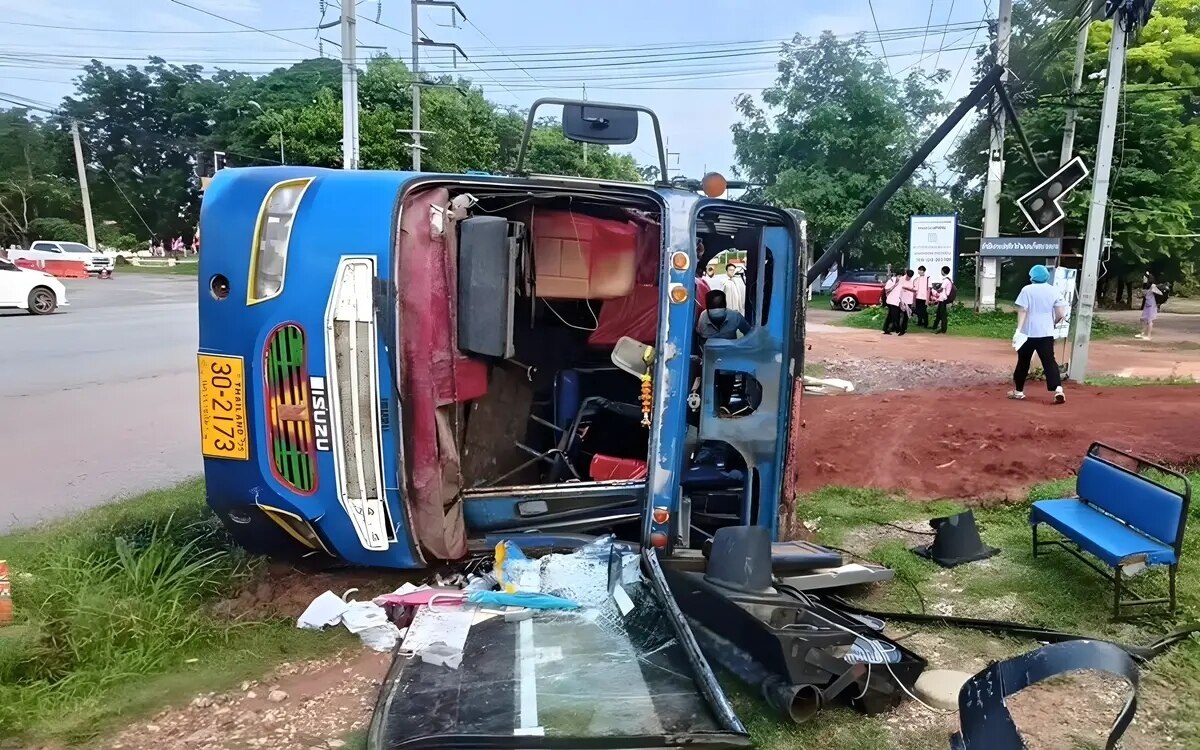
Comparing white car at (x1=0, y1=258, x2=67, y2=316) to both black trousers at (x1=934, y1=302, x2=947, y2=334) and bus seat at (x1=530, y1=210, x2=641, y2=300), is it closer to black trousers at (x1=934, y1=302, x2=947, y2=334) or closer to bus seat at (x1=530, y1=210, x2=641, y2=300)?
bus seat at (x1=530, y1=210, x2=641, y2=300)

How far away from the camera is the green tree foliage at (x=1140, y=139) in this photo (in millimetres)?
22797

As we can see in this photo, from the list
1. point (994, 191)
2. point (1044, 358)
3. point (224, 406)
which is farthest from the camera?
point (994, 191)

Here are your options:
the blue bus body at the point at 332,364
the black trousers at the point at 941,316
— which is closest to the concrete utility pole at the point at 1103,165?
the black trousers at the point at 941,316

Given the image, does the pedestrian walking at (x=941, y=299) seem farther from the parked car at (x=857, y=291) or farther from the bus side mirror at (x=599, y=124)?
the bus side mirror at (x=599, y=124)

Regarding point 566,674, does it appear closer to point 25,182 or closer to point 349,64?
point 349,64

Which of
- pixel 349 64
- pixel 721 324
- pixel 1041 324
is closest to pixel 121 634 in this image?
pixel 721 324

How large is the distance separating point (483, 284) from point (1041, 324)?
8012 mm

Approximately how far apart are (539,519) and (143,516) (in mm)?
2525

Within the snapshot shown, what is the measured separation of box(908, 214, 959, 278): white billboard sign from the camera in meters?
21.0

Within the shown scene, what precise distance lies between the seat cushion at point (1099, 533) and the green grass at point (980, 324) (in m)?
15.0

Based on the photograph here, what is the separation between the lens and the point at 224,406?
3639mm

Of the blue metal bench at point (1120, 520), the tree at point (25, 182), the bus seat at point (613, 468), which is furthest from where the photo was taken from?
the tree at point (25, 182)

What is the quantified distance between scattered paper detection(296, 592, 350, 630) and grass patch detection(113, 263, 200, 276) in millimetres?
36248

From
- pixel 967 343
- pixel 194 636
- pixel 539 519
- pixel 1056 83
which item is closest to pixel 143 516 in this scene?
pixel 194 636
